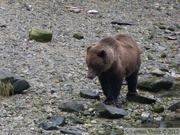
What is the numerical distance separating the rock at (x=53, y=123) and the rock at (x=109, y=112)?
28.6 inches

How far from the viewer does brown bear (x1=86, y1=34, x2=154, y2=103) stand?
8891mm

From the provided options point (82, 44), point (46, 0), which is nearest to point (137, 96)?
point (82, 44)

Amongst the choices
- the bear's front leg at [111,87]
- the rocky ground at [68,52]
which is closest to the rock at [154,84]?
the rocky ground at [68,52]

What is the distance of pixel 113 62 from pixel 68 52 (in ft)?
14.8

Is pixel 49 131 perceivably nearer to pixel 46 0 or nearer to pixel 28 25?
pixel 28 25

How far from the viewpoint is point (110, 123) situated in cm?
872

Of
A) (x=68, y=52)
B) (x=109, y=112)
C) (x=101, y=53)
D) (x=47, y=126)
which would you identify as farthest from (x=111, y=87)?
(x=68, y=52)

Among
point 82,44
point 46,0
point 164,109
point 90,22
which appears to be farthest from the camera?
point 46,0

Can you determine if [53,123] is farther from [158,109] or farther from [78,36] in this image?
[78,36]

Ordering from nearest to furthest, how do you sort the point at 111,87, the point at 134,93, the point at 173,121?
the point at 173,121, the point at 111,87, the point at 134,93

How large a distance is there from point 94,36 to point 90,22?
5.03 feet

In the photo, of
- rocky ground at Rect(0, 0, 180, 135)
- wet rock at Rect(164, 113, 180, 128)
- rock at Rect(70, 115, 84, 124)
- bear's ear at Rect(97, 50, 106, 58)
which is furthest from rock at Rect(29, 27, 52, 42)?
wet rock at Rect(164, 113, 180, 128)

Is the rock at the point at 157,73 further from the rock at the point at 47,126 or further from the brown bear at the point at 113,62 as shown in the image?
the rock at the point at 47,126

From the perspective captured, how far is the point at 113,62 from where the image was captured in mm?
9148
